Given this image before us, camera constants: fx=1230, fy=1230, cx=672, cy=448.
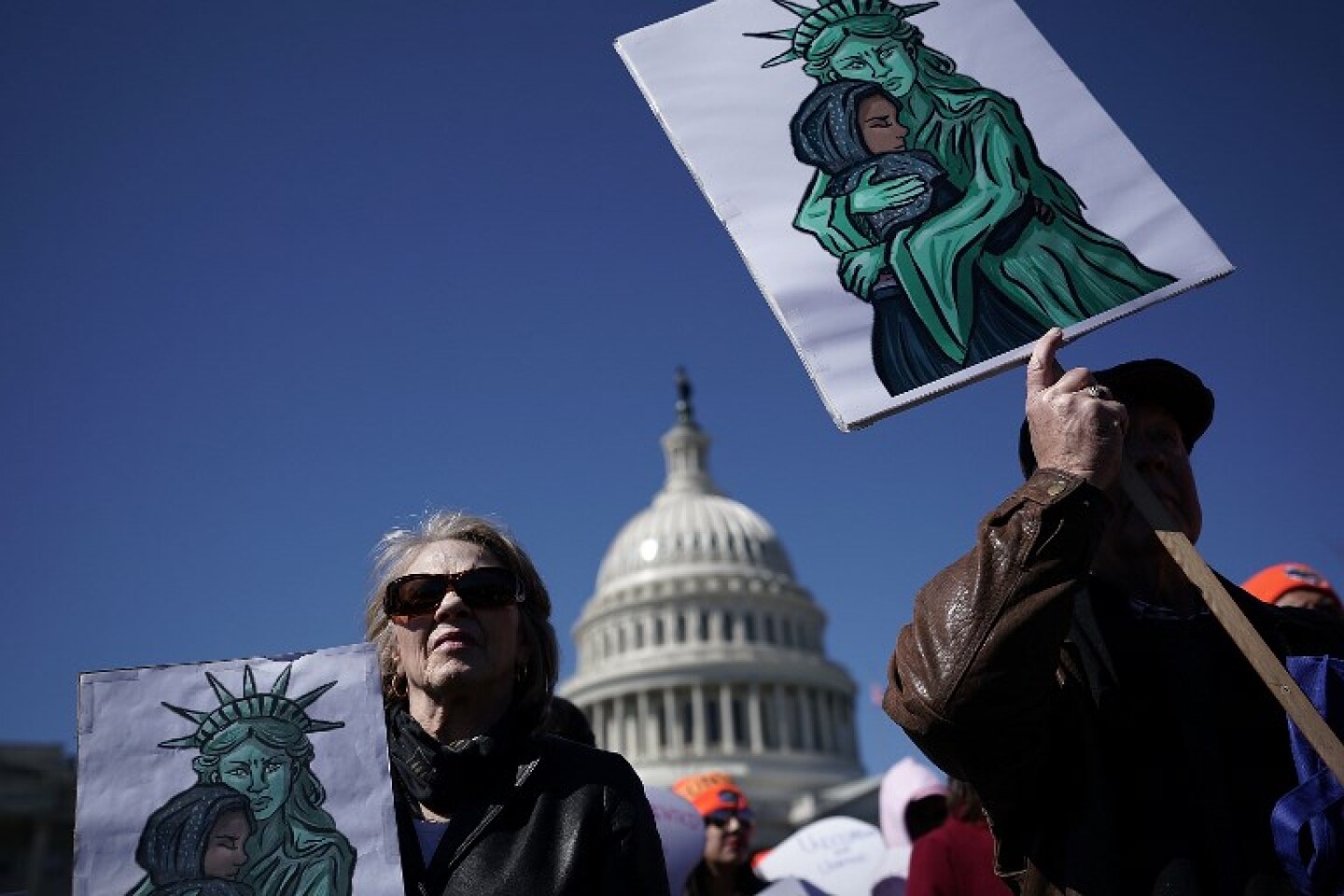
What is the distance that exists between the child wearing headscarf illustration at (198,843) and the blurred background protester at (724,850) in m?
3.96

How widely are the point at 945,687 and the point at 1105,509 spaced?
0.41 metres

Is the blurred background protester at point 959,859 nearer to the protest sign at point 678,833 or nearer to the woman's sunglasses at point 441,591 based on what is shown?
the protest sign at point 678,833

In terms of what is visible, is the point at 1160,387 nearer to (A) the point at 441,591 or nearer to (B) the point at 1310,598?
(A) the point at 441,591

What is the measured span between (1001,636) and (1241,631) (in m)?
0.39

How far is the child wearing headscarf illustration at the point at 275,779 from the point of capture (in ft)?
6.63

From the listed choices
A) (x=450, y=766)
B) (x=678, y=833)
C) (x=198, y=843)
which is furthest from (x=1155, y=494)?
(x=678, y=833)

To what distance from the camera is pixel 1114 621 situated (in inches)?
83.4

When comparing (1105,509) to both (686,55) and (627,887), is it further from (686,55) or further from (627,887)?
(686,55)

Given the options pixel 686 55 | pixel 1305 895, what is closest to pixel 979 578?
pixel 1305 895

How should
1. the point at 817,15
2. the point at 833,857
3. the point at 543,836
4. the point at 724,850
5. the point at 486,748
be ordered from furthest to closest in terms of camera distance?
the point at 833,857 → the point at 724,850 → the point at 817,15 → the point at 486,748 → the point at 543,836

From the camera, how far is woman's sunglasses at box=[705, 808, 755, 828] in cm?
581

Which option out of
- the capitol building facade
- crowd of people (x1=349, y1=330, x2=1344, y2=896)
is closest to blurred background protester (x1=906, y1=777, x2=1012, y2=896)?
crowd of people (x1=349, y1=330, x2=1344, y2=896)

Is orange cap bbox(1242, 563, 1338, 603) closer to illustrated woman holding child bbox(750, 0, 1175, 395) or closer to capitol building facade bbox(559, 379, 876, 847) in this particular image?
illustrated woman holding child bbox(750, 0, 1175, 395)

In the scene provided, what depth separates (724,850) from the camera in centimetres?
576
